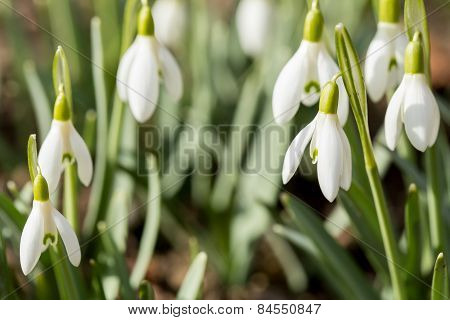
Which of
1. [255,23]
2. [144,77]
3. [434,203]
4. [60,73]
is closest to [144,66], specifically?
[144,77]

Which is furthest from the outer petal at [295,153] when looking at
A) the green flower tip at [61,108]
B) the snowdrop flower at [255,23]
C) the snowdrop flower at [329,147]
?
the snowdrop flower at [255,23]

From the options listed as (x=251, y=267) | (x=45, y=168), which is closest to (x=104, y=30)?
(x=251, y=267)

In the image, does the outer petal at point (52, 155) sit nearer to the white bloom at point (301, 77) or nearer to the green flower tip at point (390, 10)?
the white bloom at point (301, 77)

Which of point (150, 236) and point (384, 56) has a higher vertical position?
point (384, 56)

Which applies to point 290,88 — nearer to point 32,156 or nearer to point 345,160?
point 345,160

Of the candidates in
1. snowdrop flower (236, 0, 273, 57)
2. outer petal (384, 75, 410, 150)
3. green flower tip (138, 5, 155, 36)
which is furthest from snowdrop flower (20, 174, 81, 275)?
snowdrop flower (236, 0, 273, 57)
